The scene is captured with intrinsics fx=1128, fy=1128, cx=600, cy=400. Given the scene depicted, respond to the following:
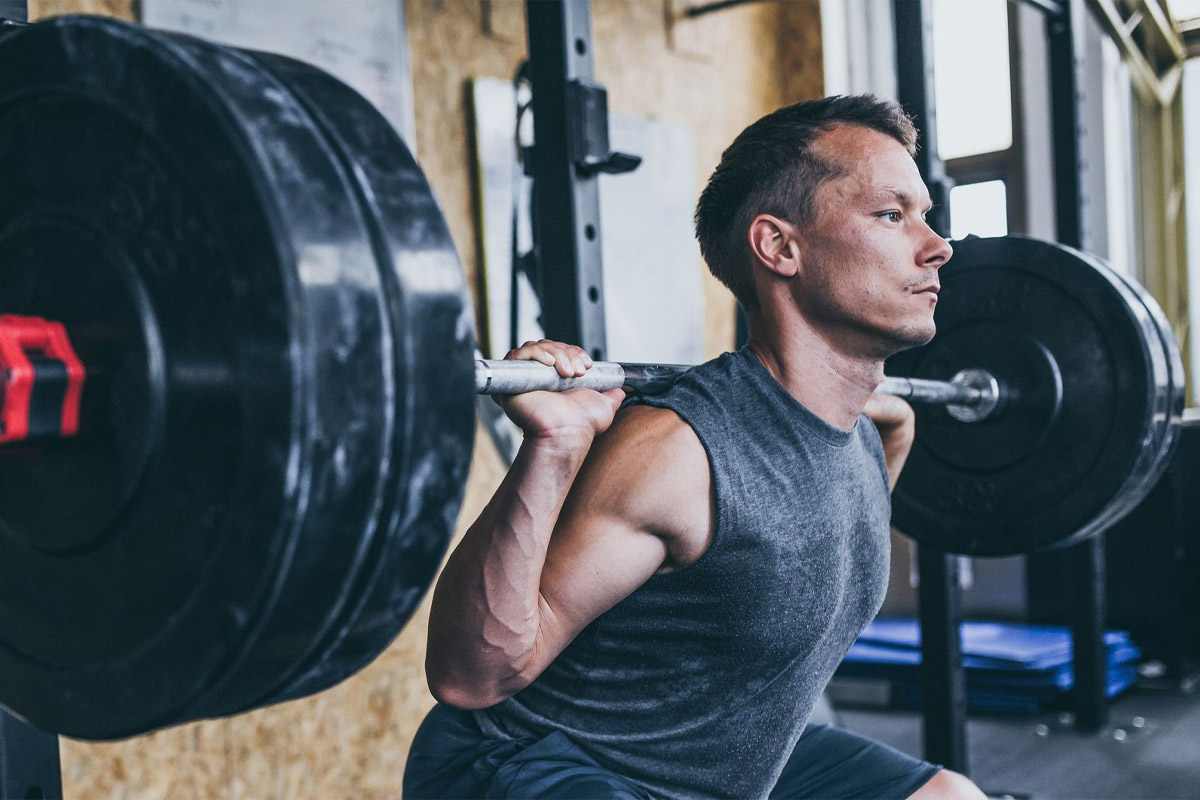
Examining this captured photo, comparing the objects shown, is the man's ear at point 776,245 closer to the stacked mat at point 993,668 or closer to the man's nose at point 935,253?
the man's nose at point 935,253

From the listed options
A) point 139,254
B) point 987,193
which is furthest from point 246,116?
point 987,193

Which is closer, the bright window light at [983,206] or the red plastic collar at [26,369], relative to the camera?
the red plastic collar at [26,369]

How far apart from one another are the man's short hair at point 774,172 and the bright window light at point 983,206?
111 inches

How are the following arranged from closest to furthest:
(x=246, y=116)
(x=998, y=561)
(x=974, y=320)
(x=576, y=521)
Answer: (x=246, y=116)
(x=576, y=521)
(x=974, y=320)
(x=998, y=561)

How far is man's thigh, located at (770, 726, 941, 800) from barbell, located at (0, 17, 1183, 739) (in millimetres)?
1066

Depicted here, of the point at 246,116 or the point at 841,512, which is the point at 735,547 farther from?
the point at 246,116

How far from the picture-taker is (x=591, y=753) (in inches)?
54.1

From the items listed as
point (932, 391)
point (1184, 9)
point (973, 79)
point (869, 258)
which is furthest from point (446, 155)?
point (1184, 9)

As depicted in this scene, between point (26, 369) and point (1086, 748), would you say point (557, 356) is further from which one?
point (1086, 748)

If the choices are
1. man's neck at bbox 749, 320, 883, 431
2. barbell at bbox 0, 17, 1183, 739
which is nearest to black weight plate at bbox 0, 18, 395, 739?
barbell at bbox 0, 17, 1183, 739

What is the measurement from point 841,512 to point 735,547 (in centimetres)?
23

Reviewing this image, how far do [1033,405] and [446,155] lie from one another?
1.74 metres

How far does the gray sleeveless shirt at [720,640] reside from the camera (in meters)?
1.35

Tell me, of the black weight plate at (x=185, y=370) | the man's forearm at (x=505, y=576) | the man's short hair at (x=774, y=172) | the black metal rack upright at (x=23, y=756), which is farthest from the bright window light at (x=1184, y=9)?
the black weight plate at (x=185, y=370)
